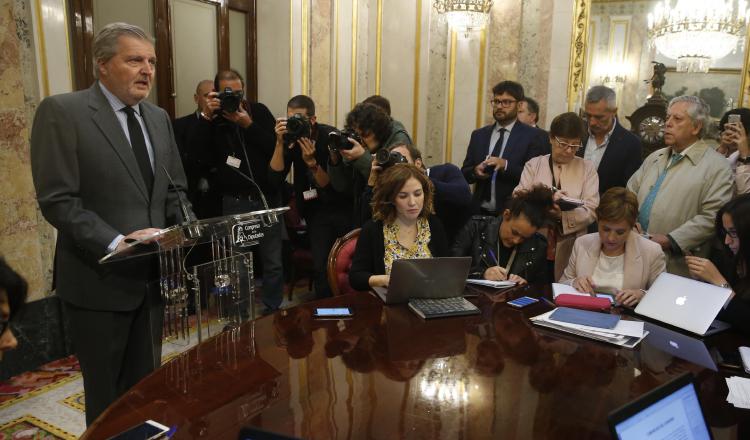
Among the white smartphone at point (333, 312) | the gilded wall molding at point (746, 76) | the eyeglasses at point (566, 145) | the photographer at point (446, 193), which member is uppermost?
the gilded wall molding at point (746, 76)

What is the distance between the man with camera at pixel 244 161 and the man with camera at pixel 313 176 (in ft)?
0.56

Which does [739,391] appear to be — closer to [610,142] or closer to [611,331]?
[611,331]

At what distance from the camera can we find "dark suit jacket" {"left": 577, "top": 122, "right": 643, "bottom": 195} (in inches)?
126

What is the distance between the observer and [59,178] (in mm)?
1725

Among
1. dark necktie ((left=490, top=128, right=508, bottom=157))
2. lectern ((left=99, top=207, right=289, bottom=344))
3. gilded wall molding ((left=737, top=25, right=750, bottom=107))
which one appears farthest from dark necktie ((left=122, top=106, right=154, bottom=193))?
gilded wall molding ((left=737, top=25, right=750, bottom=107))

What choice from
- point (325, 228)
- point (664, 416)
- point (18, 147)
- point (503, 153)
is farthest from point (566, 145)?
point (18, 147)

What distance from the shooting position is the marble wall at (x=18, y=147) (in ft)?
9.30

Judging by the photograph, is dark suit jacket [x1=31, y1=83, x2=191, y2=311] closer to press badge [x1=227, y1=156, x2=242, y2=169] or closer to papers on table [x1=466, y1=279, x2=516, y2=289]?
papers on table [x1=466, y1=279, x2=516, y2=289]

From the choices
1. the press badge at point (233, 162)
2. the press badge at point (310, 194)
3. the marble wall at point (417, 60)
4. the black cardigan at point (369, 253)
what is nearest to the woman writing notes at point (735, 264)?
the black cardigan at point (369, 253)

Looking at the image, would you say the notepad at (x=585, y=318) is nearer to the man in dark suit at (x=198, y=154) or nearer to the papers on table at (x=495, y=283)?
the papers on table at (x=495, y=283)

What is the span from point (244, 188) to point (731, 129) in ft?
8.86

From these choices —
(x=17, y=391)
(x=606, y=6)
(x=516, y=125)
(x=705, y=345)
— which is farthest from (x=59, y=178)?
(x=606, y=6)

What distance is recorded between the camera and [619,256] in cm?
236

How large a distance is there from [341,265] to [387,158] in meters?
0.54
